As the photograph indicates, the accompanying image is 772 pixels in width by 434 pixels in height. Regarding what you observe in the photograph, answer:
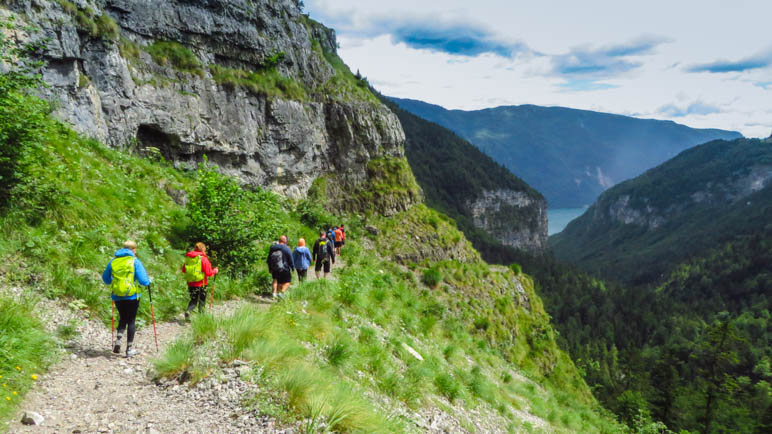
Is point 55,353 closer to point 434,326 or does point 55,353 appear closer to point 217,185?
point 217,185

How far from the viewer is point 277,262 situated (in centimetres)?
1005

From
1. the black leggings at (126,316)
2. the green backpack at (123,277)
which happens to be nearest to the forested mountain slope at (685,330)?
the black leggings at (126,316)

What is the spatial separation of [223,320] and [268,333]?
809mm

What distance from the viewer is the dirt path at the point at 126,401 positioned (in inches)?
158

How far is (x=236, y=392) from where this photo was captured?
4.57 meters

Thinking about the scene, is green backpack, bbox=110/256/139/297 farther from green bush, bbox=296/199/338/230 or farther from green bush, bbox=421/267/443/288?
green bush, bbox=421/267/443/288

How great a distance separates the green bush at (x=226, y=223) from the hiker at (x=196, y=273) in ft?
6.95

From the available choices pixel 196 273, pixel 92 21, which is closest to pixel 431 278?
pixel 196 273

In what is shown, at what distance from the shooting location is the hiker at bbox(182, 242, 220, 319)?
7.64 meters

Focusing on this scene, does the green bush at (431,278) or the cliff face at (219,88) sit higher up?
the cliff face at (219,88)

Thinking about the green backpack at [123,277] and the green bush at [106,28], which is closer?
the green backpack at [123,277]

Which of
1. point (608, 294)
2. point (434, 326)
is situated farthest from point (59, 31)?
point (608, 294)

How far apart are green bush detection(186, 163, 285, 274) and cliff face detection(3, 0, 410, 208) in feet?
33.0

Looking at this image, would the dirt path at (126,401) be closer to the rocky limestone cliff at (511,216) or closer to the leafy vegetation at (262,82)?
the leafy vegetation at (262,82)
